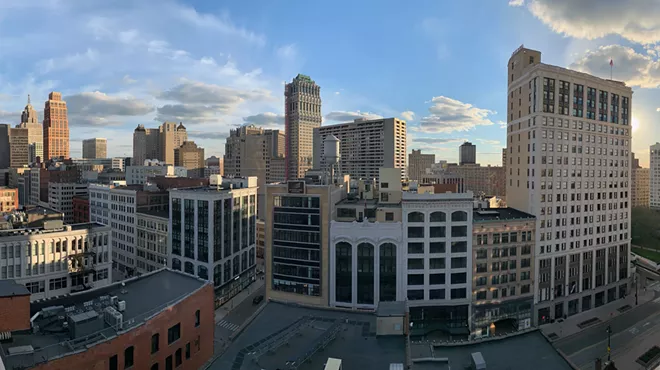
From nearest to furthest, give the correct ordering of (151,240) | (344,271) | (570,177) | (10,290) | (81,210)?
(10,290) → (344,271) → (570,177) → (151,240) → (81,210)

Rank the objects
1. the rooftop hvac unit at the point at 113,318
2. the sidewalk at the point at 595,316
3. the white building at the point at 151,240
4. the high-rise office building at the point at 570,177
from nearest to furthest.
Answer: the rooftop hvac unit at the point at 113,318 → the sidewalk at the point at 595,316 → the high-rise office building at the point at 570,177 → the white building at the point at 151,240

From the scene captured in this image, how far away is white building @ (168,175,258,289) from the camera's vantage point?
86000mm

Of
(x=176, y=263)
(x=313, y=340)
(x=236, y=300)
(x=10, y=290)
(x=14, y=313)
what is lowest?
(x=236, y=300)

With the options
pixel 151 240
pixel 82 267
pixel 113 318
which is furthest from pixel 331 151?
pixel 113 318

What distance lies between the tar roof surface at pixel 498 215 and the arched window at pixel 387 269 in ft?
61.7

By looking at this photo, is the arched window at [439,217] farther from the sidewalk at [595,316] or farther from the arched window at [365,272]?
the sidewalk at [595,316]

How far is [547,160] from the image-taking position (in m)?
84.8

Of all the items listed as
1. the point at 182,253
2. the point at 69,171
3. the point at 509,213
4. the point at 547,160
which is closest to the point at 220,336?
the point at 182,253

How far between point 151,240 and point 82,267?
26111 mm

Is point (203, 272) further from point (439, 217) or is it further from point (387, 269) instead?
point (439, 217)

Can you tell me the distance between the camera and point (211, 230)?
8550 centimetres

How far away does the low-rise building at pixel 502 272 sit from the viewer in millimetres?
73312

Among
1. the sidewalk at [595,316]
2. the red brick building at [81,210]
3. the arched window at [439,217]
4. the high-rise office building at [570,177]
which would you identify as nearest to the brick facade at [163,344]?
the arched window at [439,217]

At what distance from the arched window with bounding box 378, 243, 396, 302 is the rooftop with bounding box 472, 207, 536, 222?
57.9ft
